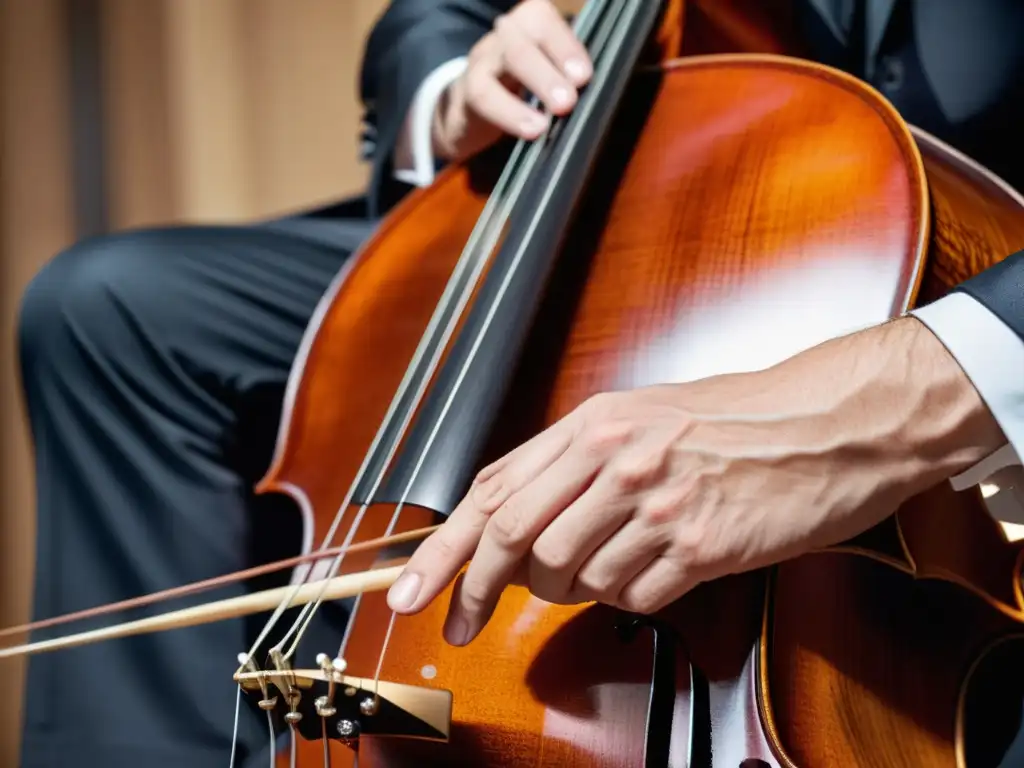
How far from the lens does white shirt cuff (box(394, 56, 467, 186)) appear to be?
793 millimetres

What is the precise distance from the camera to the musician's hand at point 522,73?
1.88 feet

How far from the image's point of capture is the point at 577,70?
57cm

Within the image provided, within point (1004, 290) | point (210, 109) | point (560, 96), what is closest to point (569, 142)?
point (560, 96)

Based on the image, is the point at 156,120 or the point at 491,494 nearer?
the point at 491,494

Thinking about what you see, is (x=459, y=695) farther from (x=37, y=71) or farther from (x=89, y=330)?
(x=37, y=71)

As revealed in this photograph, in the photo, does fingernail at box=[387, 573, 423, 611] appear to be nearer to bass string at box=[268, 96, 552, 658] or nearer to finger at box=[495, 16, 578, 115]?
bass string at box=[268, 96, 552, 658]

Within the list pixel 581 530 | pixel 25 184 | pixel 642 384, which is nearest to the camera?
pixel 581 530

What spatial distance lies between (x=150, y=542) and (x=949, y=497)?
0.45m

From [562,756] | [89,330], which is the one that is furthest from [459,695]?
[89,330]

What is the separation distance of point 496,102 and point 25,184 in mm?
1002

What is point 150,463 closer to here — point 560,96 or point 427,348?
point 427,348

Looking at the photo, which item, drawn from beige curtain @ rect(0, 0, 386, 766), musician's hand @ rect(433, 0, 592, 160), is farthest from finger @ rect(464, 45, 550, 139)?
beige curtain @ rect(0, 0, 386, 766)

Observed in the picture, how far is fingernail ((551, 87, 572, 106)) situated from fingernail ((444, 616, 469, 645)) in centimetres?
35

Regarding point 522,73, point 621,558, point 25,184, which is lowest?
point 25,184
